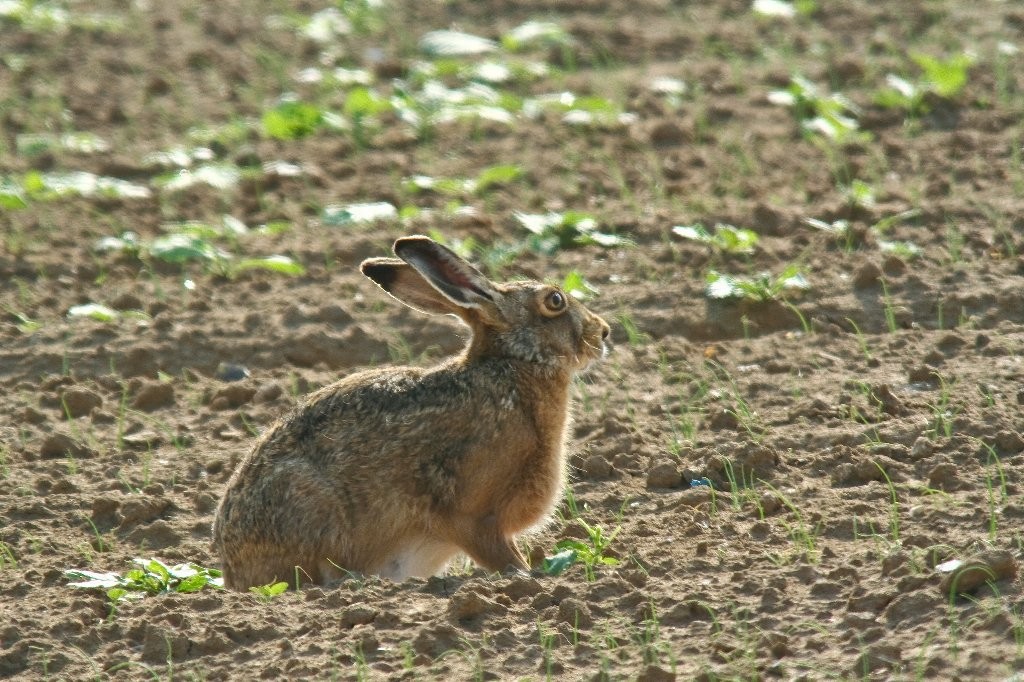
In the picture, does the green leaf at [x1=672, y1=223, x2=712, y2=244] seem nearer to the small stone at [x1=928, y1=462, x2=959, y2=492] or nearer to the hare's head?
the hare's head

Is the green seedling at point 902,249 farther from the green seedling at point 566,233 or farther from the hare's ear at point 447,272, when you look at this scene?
the hare's ear at point 447,272

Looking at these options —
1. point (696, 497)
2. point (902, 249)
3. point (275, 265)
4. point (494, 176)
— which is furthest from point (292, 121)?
point (696, 497)

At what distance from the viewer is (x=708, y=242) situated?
30.5 ft

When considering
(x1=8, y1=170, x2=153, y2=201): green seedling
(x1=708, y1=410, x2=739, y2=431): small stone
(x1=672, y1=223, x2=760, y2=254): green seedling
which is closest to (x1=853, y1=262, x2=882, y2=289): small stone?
(x1=672, y1=223, x2=760, y2=254): green seedling

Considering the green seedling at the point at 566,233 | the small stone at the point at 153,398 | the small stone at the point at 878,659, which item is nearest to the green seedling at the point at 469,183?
the green seedling at the point at 566,233

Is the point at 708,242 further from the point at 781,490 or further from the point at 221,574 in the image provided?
the point at 221,574

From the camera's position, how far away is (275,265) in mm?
9383

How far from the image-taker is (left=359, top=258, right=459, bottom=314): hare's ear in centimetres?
678

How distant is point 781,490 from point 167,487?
8.70 ft

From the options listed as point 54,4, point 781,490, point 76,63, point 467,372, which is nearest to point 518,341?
point 467,372

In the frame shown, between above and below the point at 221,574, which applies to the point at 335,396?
above

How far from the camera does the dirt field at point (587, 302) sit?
18.0ft

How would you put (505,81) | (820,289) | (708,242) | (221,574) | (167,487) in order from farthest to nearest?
(505,81)
(708,242)
(820,289)
(167,487)
(221,574)

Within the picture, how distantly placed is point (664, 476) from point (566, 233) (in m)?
3.02
